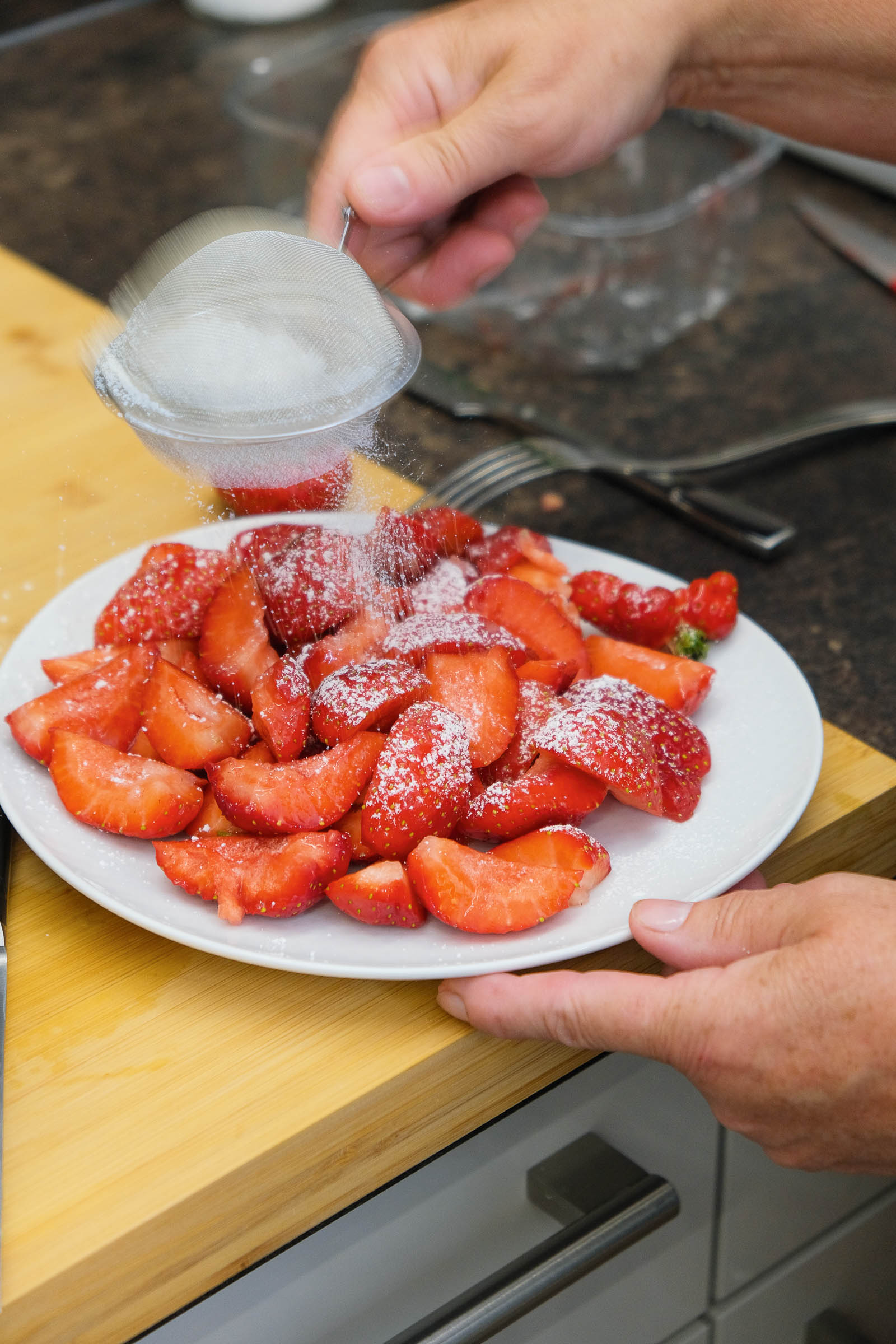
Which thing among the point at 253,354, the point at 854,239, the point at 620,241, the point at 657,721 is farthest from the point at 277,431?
the point at 854,239

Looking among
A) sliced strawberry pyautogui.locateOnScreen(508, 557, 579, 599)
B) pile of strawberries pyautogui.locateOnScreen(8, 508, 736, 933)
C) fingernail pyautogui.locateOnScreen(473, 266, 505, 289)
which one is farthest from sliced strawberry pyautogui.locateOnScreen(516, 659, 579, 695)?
fingernail pyautogui.locateOnScreen(473, 266, 505, 289)

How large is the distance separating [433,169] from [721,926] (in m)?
0.54

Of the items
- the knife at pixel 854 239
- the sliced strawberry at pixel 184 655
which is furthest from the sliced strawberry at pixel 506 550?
the knife at pixel 854 239

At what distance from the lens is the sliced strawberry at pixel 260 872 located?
651 mm

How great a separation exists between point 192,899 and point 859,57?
850 millimetres

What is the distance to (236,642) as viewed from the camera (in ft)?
2.70

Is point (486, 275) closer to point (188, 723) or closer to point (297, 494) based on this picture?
point (297, 494)

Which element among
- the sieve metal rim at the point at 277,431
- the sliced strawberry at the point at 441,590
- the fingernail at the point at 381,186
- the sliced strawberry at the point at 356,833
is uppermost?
the fingernail at the point at 381,186

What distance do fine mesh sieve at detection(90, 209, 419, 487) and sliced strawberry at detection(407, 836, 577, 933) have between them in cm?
26

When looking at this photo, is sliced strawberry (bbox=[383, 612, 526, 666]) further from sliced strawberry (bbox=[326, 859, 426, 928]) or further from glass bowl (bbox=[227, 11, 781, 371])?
glass bowl (bbox=[227, 11, 781, 371])

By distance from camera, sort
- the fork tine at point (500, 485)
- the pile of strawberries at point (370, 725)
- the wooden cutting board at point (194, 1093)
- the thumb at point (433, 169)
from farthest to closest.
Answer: the fork tine at point (500, 485)
the thumb at point (433, 169)
the pile of strawberries at point (370, 725)
the wooden cutting board at point (194, 1093)

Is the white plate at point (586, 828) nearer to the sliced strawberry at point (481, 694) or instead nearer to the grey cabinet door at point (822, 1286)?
the sliced strawberry at point (481, 694)

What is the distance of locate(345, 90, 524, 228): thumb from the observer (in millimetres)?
870

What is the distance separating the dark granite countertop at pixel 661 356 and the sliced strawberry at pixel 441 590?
65 mm
